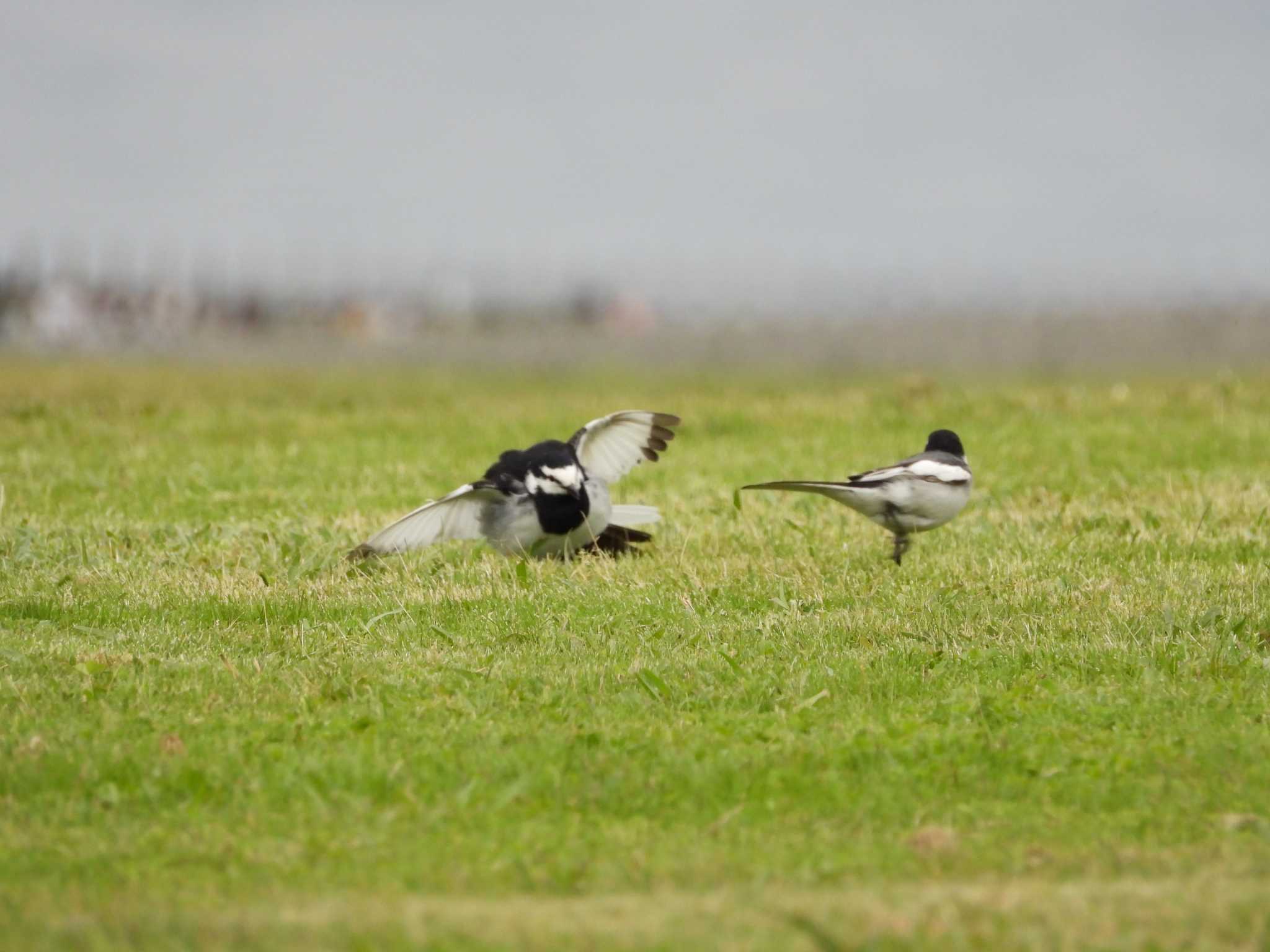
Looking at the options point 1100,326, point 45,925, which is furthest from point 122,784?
point 1100,326

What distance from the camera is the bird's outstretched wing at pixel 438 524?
28.8 ft

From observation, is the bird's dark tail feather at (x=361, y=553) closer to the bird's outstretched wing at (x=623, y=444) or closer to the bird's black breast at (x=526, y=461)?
the bird's black breast at (x=526, y=461)

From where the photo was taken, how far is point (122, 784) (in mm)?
5430

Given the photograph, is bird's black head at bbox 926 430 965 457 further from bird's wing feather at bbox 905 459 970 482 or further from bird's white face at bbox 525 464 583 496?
bird's white face at bbox 525 464 583 496

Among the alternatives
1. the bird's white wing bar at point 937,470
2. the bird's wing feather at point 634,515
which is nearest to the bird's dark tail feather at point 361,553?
the bird's wing feather at point 634,515

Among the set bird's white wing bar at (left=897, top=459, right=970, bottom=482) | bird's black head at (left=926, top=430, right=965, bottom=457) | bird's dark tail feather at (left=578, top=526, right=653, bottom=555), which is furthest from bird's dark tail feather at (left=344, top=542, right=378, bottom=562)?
bird's black head at (left=926, top=430, right=965, bottom=457)

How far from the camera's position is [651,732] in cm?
588

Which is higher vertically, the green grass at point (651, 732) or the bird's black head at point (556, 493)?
the bird's black head at point (556, 493)

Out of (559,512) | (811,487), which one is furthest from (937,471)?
(559,512)

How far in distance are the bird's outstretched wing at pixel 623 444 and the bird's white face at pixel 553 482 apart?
98cm

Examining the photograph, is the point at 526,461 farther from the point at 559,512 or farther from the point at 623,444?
the point at 623,444

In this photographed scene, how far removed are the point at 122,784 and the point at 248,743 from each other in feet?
1.62

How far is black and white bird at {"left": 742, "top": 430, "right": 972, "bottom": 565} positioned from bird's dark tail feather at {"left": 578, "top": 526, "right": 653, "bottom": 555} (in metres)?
1.23

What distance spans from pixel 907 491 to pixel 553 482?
6.87ft
